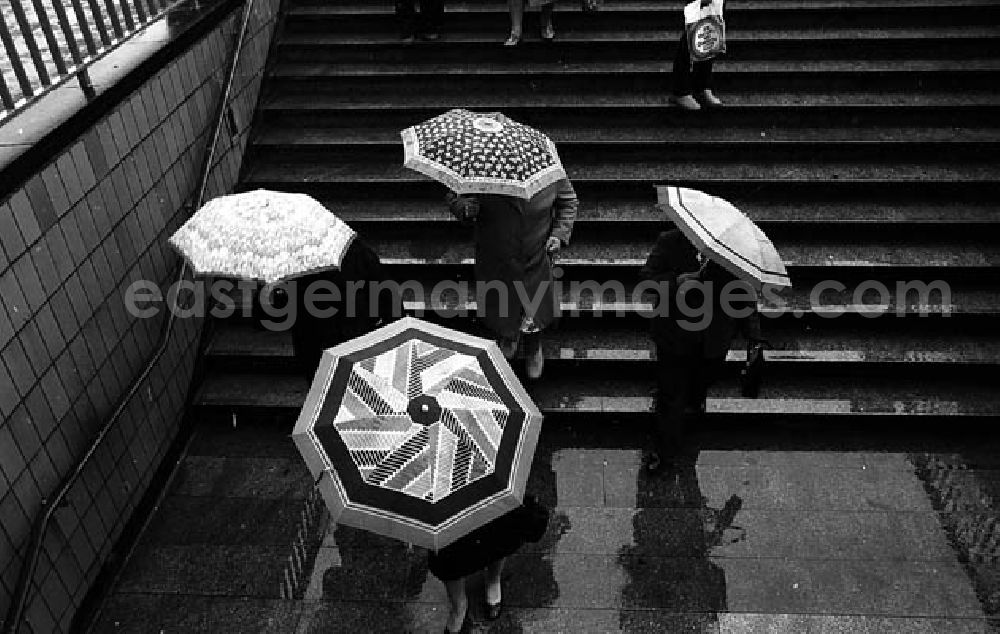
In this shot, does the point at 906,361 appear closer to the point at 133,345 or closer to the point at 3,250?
the point at 133,345

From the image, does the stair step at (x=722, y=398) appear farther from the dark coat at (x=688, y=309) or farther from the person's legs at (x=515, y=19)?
the person's legs at (x=515, y=19)

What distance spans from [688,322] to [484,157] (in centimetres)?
153

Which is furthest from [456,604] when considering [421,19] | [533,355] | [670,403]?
[421,19]

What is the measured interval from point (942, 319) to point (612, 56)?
3.76 m

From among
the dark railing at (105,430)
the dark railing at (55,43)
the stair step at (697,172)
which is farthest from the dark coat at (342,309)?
the stair step at (697,172)

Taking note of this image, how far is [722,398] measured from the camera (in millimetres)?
5551

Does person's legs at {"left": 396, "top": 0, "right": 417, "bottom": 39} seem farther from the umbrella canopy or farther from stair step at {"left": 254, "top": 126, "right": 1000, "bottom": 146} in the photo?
the umbrella canopy

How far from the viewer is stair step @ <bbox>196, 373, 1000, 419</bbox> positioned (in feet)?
17.7

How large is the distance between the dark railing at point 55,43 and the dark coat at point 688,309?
3548 mm

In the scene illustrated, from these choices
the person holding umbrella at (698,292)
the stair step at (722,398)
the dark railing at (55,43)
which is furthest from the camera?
the stair step at (722,398)

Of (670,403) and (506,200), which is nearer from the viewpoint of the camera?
(506,200)

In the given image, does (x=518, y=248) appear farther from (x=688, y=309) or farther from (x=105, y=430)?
(x=105, y=430)

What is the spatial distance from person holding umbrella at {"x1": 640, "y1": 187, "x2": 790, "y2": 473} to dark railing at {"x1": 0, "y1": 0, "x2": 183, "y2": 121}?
3.51 m

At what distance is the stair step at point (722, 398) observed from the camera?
5402mm
